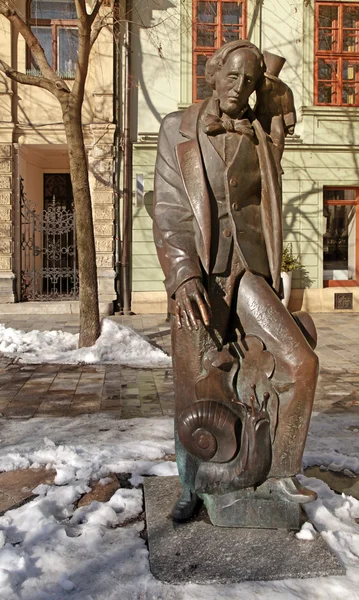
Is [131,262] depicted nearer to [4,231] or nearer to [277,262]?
[4,231]

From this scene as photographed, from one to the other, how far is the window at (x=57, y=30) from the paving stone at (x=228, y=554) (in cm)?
1303

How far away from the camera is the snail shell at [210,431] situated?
106 inches

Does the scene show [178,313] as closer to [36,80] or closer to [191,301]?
[191,301]

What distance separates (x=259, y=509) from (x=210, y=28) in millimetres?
13563

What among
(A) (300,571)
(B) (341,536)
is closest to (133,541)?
(A) (300,571)

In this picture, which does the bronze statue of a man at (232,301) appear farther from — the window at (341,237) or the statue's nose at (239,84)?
the window at (341,237)

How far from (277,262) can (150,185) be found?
1159 cm

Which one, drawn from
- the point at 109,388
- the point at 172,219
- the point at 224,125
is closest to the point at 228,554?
the point at 172,219

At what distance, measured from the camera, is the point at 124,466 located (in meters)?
3.83

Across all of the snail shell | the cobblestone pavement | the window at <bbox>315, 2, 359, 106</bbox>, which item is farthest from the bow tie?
the window at <bbox>315, 2, 359, 106</bbox>

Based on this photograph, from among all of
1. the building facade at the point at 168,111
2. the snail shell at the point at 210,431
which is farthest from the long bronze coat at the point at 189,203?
the building facade at the point at 168,111

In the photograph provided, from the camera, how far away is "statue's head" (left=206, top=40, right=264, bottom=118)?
273 centimetres

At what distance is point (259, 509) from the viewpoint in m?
2.74

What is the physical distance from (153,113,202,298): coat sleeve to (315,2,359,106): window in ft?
41.1
